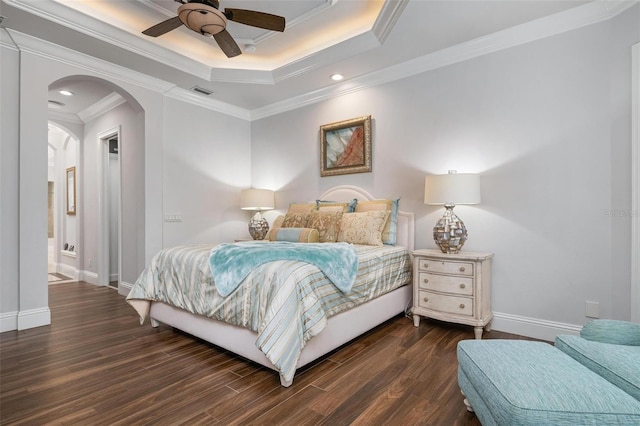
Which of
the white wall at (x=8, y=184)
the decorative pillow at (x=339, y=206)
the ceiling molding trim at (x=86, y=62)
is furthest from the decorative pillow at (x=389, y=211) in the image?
the white wall at (x=8, y=184)

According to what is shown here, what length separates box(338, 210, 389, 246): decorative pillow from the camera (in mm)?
3295

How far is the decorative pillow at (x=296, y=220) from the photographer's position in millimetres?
3814

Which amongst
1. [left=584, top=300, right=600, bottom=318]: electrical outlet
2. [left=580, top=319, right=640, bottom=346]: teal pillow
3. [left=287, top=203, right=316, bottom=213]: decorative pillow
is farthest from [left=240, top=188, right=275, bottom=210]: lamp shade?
[left=580, top=319, right=640, bottom=346]: teal pillow

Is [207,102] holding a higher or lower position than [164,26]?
higher

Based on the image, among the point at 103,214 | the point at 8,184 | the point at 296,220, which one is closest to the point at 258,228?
the point at 296,220

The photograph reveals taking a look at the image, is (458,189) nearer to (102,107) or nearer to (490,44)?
(490,44)

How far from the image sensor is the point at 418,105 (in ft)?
11.6

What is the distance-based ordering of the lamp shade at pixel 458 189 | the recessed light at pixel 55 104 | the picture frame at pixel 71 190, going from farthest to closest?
1. the picture frame at pixel 71 190
2. the recessed light at pixel 55 104
3. the lamp shade at pixel 458 189

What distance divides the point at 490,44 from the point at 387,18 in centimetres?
105

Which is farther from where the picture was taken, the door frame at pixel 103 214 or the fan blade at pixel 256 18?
the door frame at pixel 103 214

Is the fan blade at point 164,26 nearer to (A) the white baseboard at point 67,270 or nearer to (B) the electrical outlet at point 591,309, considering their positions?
(B) the electrical outlet at point 591,309

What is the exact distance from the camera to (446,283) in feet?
9.30

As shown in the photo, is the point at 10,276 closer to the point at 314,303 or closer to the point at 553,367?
the point at 314,303

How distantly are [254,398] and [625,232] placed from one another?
9.46 feet
